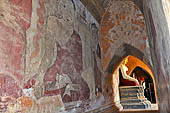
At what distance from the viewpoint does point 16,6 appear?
8.73ft

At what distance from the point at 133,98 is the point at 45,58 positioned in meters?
7.19

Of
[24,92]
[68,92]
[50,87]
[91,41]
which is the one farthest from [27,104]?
[91,41]

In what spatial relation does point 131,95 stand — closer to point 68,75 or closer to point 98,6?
point 98,6

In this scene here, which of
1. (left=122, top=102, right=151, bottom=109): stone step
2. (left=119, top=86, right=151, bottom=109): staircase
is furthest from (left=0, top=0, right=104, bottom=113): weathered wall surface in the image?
(left=119, top=86, right=151, bottom=109): staircase

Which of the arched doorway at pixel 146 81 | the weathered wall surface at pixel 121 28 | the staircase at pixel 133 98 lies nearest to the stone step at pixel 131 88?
the staircase at pixel 133 98

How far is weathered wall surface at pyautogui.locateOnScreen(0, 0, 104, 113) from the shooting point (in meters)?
2.40

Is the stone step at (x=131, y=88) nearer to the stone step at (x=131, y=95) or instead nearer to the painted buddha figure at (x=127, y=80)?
the stone step at (x=131, y=95)

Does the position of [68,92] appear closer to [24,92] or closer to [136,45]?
[24,92]

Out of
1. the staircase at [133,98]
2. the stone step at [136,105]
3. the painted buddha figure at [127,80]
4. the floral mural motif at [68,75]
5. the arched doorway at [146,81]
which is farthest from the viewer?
the arched doorway at [146,81]

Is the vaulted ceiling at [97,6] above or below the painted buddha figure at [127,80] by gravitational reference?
above

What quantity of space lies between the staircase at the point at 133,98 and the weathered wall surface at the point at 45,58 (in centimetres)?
413

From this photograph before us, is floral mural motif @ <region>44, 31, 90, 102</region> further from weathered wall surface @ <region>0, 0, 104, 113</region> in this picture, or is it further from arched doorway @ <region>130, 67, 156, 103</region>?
arched doorway @ <region>130, 67, 156, 103</region>

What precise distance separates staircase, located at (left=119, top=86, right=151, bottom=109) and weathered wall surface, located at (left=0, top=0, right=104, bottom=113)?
13.6 ft

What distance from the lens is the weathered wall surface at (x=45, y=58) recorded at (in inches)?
94.5
